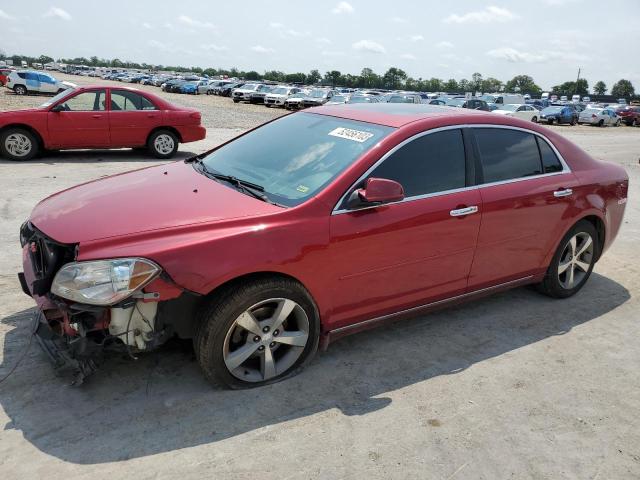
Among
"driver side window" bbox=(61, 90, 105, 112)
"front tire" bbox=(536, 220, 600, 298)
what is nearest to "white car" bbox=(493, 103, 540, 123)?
"driver side window" bbox=(61, 90, 105, 112)

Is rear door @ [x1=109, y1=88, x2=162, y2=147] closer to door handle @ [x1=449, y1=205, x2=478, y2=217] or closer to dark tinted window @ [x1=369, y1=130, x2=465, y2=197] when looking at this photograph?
dark tinted window @ [x1=369, y1=130, x2=465, y2=197]

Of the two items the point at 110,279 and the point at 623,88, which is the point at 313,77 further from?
the point at 110,279

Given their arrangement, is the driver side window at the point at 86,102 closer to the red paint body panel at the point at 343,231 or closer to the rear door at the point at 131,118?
the rear door at the point at 131,118

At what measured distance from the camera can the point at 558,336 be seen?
4.19 metres

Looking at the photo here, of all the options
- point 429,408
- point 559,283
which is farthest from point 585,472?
point 559,283

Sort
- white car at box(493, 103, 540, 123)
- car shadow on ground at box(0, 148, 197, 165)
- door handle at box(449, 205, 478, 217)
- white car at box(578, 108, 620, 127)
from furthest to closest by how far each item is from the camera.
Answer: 1. white car at box(578, 108, 620, 127)
2. white car at box(493, 103, 540, 123)
3. car shadow on ground at box(0, 148, 197, 165)
4. door handle at box(449, 205, 478, 217)

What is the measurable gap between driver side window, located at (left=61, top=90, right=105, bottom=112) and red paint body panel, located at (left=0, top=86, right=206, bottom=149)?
0.07 metres

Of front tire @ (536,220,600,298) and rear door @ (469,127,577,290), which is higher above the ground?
rear door @ (469,127,577,290)

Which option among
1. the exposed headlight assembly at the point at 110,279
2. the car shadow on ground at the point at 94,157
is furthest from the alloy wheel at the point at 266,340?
the car shadow on ground at the point at 94,157

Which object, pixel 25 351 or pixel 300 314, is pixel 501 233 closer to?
pixel 300 314

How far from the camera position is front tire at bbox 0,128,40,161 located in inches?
398

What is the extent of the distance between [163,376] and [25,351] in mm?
963

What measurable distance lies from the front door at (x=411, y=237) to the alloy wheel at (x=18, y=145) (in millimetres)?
9160

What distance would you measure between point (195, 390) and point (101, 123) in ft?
29.2
